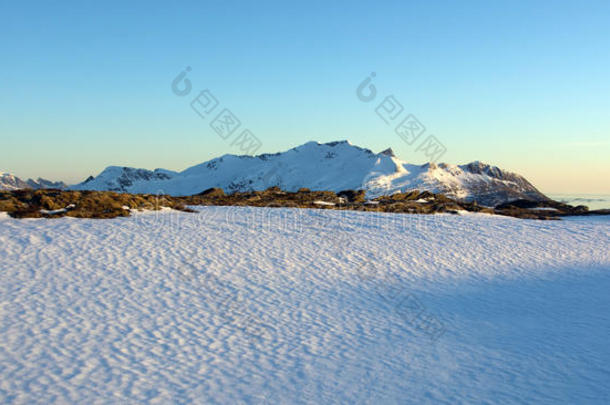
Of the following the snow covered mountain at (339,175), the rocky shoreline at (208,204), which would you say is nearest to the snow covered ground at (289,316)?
the rocky shoreline at (208,204)

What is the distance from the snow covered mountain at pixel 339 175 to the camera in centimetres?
12356

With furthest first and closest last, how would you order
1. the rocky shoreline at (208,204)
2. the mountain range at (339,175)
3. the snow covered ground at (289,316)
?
the mountain range at (339,175) < the rocky shoreline at (208,204) < the snow covered ground at (289,316)

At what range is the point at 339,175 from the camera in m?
129

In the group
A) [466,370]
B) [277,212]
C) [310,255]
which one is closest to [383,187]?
[277,212]

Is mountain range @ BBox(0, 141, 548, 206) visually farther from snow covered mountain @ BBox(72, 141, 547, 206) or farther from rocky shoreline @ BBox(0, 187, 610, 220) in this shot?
rocky shoreline @ BBox(0, 187, 610, 220)

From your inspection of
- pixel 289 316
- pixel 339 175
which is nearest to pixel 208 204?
pixel 289 316

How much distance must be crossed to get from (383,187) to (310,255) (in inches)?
3907

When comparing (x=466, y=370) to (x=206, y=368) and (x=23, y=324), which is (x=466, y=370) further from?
(x=23, y=324)

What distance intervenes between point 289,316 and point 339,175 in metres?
120

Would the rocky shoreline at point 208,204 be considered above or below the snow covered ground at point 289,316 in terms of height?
above

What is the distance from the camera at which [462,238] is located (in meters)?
20.7

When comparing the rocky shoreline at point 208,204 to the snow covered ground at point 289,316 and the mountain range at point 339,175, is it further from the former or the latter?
the mountain range at point 339,175

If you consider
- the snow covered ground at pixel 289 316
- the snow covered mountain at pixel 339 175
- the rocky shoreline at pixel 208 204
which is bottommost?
the snow covered ground at pixel 289 316

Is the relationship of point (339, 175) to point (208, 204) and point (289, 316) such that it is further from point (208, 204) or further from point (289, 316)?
point (289, 316)
